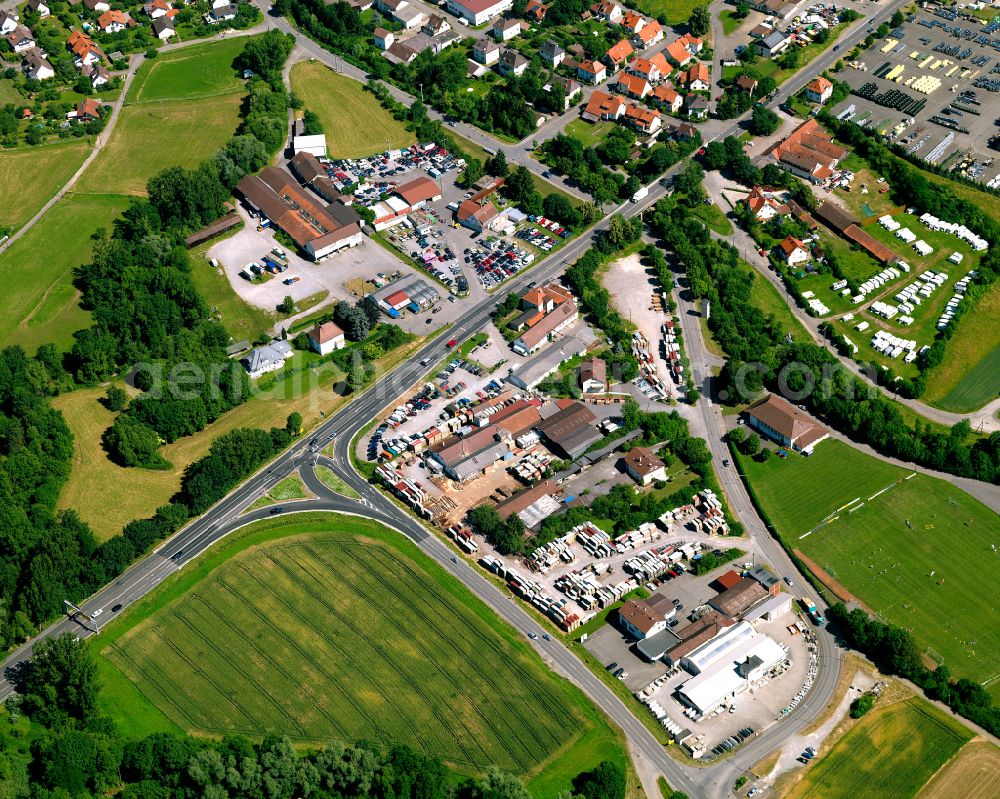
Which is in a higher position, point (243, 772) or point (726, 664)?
point (243, 772)

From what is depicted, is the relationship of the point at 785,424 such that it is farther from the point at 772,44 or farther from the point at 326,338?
the point at 772,44

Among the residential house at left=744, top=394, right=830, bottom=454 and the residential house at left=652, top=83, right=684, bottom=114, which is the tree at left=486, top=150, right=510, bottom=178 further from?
the residential house at left=744, top=394, right=830, bottom=454

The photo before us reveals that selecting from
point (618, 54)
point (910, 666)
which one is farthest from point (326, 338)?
point (618, 54)

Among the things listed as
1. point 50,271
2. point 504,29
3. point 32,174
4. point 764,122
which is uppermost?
point 504,29

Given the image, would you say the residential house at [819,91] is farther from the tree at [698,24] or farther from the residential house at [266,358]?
the residential house at [266,358]

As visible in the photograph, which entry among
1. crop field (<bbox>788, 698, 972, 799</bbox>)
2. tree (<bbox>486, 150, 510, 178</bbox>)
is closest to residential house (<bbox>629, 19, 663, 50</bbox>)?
tree (<bbox>486, 150, 510, 178</bbox>)
